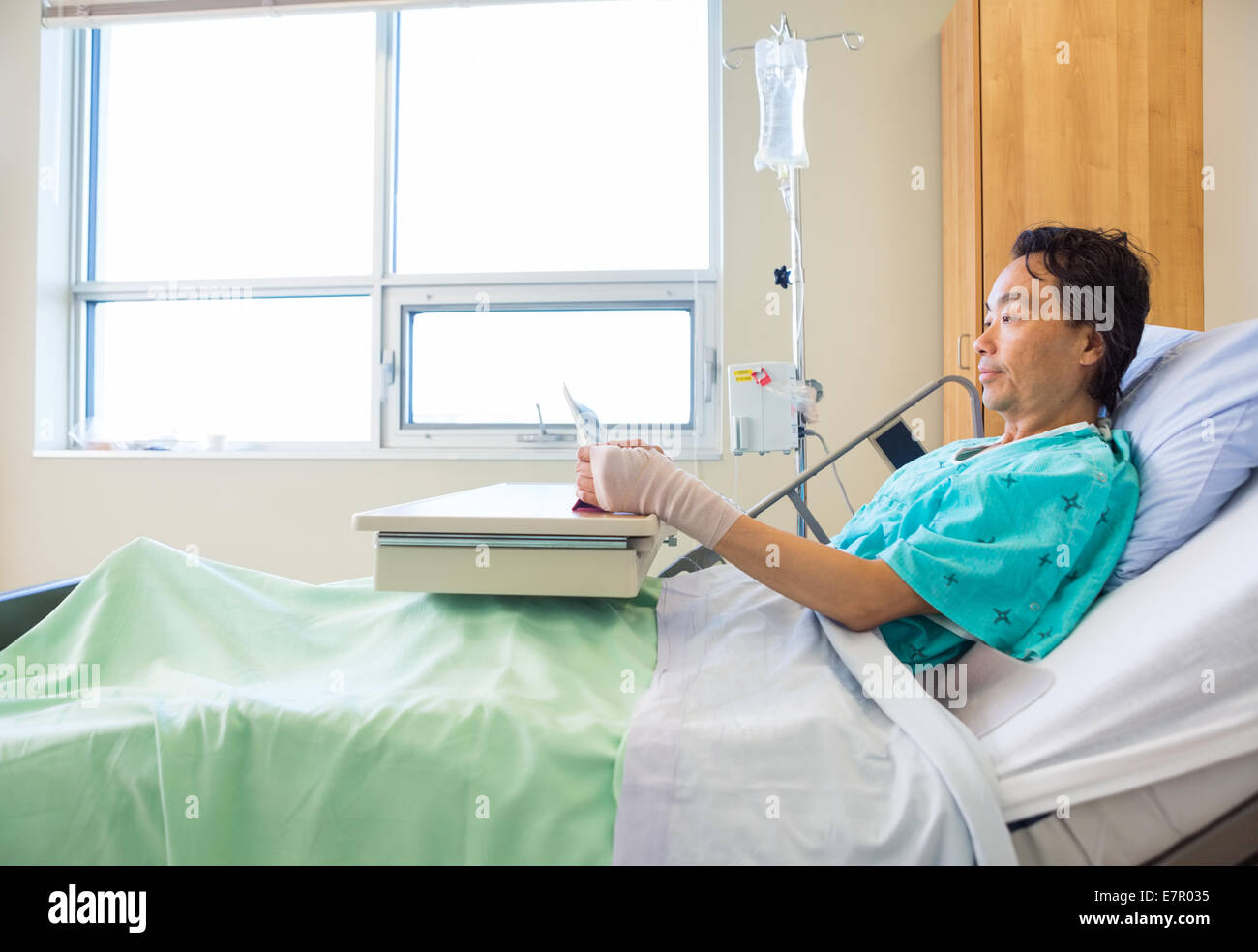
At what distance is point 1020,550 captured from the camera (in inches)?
35.2

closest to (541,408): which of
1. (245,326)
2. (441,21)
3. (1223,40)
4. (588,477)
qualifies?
(245,326)

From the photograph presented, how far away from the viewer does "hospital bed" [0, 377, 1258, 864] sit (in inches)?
27.1

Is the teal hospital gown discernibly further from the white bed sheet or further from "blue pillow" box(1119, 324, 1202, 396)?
"blue pillow" box(1119, 324, 1202, 396)

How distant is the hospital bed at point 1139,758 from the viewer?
0.69 m

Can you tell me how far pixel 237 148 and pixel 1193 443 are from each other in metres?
3.07

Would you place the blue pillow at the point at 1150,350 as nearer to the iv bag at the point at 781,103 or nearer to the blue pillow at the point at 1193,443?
the blue pillow at the point at 1193,443

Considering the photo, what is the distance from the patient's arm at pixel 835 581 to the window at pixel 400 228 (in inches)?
62.2

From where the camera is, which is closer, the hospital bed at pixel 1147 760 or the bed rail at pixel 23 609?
the hospital bed at pixel 1147 760

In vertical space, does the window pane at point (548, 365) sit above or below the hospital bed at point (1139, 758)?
above

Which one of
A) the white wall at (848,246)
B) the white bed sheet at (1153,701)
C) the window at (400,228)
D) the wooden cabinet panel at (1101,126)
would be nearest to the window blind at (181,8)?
the window at (400,228)

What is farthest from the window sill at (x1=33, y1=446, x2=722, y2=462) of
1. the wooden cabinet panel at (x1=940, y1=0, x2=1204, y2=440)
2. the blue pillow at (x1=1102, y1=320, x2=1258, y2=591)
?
the blue pillow at (x1=1102, y1=320, x2=1258, y2=591)

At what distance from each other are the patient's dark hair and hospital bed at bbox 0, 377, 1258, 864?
0.37 meters

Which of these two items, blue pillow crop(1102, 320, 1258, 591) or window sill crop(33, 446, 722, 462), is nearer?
blue pillow crop(1102, 320, 1258, 591)

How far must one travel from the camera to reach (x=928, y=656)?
0.99 metres
